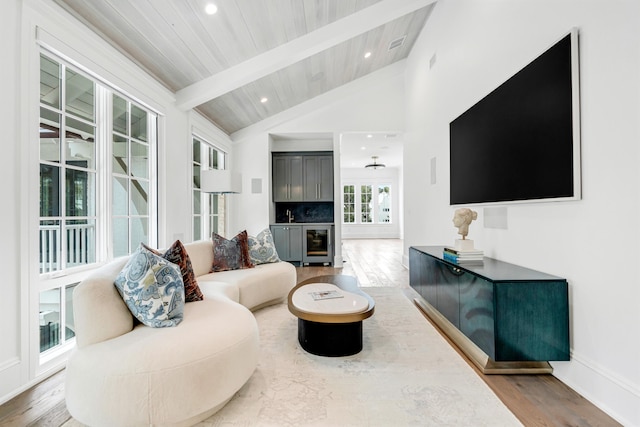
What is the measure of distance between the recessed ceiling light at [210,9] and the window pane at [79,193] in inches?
69.1

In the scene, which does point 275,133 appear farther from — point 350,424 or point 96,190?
point 350,424

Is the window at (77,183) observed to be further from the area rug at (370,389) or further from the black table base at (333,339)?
the black table base at (333,339)

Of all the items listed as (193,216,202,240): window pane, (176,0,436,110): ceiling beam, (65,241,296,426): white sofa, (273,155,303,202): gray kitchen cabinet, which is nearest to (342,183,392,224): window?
(273,155,303,202): gray kitchen cabinet

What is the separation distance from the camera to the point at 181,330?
1649 mm

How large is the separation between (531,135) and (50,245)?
138 inches

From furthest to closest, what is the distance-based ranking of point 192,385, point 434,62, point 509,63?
point 434,62 → point 509,63 → point 192,385

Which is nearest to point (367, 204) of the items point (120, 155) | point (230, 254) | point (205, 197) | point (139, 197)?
point (205, 197)

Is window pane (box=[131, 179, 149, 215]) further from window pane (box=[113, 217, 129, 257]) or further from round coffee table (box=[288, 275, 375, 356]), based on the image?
round coffee table (box=[288, 275, 375, 356])

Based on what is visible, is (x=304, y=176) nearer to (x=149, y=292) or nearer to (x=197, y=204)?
(x=197, y=204)

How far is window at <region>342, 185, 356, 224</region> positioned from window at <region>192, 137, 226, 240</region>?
703cm

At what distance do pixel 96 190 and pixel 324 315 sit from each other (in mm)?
2235

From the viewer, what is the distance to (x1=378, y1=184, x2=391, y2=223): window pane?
12.2 metres

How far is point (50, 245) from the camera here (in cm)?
222

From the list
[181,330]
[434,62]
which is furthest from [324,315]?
[434,62]
